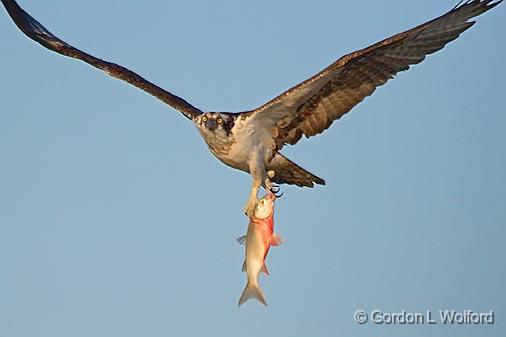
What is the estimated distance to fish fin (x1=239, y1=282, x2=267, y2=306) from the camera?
50.3ft

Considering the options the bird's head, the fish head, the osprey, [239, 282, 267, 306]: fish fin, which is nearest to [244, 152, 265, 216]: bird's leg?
the osprey

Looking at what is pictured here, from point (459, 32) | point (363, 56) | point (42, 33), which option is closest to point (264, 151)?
point (363, 56)

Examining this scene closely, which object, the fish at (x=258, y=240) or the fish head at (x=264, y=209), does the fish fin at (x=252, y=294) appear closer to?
the fish at (x=258, y=240)

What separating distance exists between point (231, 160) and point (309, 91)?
1450mm

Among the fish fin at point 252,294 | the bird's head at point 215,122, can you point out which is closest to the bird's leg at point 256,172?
the bird's head at point 215,122

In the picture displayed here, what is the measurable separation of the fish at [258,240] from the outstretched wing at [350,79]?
2.45m

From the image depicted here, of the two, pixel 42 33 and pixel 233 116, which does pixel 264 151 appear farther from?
pixel 42 33

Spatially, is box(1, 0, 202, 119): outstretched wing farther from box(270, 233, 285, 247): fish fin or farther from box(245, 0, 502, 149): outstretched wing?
box(270, 233, 285, 247): fish fin

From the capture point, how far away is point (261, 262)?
1602cm

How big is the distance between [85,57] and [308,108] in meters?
4.60

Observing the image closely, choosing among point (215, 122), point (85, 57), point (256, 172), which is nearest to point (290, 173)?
point (256, 172)

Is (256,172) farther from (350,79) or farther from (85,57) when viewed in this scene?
(85,57)

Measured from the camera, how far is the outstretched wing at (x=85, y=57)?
19.9 m

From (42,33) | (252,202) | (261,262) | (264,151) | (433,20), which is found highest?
(42,33)
